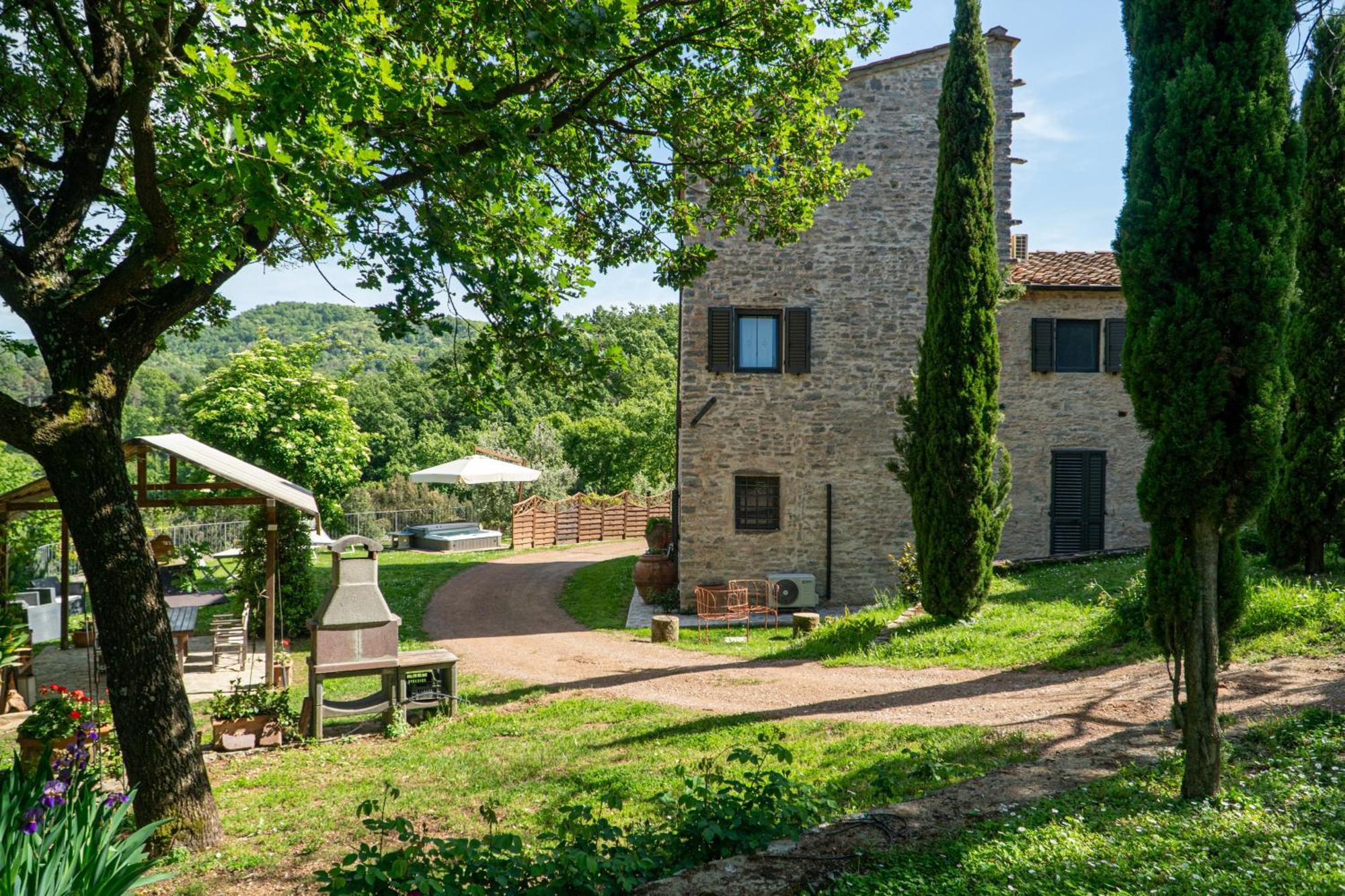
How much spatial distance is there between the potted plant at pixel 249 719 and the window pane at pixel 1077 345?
13.9m

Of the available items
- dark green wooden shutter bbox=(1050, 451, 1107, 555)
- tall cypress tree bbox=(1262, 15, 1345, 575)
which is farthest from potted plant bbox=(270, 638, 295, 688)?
dark green wooden shutter bbox=(1050, 451, 1107, 555)

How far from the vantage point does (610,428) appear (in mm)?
33625

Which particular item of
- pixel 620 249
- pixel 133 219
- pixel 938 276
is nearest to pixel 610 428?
pixel 938 276

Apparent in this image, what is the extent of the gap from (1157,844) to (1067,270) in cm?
1424

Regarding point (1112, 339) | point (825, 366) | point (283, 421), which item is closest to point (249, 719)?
point (283, 421)

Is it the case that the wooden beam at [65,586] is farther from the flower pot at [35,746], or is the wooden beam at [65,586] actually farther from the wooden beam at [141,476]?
the flower pot at [35,746]

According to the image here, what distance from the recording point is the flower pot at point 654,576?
618 inches

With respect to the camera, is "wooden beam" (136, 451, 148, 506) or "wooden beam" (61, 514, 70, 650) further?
"wooden beam" (61, 514, 70, 650)

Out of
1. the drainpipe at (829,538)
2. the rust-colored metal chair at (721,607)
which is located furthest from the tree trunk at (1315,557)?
the rust-colored metal chair at (721,607)

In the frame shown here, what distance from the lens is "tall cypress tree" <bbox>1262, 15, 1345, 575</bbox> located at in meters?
9.47

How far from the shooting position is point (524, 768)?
7043 millimetres

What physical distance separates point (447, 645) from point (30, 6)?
9.42 meters

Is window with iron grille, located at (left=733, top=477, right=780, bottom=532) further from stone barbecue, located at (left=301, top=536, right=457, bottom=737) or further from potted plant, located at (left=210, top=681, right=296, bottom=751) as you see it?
potted plant, located at (left=210, top=681, right=296, bottom=751)

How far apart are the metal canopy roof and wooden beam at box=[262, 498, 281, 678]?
269 mm
